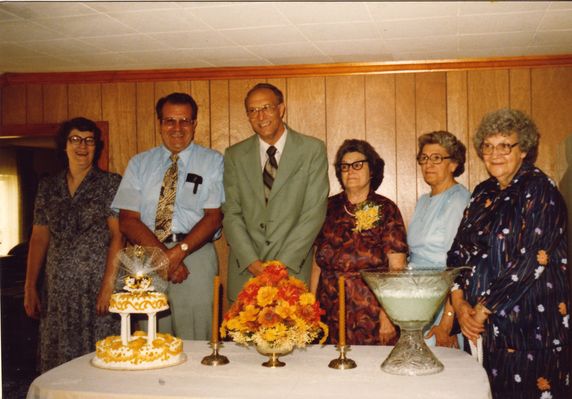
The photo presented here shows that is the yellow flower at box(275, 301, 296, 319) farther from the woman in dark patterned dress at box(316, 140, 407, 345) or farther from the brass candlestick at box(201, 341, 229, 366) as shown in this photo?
the woman in dark patterned dress at box(316, 140, 407, 345)

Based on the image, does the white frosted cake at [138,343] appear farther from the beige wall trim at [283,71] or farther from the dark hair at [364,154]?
the beige wall trim at [283,71]

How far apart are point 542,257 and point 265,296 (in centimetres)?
128

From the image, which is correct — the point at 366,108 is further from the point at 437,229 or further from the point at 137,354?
the point at 137,354

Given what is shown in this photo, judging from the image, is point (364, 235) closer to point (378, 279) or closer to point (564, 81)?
point (378, 279)

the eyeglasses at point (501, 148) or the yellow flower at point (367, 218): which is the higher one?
the eyeglasses at point (501, 148)

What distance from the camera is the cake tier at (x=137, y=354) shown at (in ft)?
6.97

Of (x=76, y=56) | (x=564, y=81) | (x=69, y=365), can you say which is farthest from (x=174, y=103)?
(x=564, y=81)

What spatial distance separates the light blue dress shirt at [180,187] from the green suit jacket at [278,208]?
11 cm

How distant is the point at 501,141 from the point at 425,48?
3.86 feet

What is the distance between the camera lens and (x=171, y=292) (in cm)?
353

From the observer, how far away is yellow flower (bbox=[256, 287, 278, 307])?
82.6 inches

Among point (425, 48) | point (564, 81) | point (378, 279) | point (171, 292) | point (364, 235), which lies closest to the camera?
point (378, 279)

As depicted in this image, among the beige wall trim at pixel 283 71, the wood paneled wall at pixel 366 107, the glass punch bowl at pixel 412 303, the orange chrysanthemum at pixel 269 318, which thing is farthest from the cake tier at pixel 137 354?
the beige wall trim at pixel 283 71

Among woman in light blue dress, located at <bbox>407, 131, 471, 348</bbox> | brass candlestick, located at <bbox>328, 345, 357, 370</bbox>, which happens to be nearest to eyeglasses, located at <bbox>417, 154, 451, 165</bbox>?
woman in light blue dress, located at <bbox>407, 131, 471, 348</bbox>
